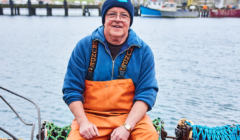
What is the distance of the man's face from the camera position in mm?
2784

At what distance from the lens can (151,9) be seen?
71.6 meters

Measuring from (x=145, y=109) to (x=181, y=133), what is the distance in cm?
70

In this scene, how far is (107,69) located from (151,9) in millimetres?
71063

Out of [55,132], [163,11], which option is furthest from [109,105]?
[163,11]

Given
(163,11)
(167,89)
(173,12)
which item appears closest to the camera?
(167,89)

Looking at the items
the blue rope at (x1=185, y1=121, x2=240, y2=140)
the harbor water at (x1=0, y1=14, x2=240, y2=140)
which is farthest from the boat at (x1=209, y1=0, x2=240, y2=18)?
the blue rope at (x1=185, y1=121, x2=240, y2=140)

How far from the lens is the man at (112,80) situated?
8.88 feet

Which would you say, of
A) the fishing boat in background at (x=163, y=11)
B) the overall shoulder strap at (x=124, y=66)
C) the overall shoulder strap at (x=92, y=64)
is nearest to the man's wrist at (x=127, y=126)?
the overall shoulder strap at (x=124, y=66)

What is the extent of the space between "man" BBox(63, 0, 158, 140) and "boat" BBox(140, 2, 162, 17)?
227 ft

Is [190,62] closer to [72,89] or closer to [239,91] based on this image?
[239,91]

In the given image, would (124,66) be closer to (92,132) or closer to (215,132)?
(92,132)

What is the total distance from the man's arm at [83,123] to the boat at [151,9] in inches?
2733

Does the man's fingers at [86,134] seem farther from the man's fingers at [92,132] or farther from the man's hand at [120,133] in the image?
the man's hand at [120,133]

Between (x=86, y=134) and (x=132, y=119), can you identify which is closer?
(x=86, y=134)
